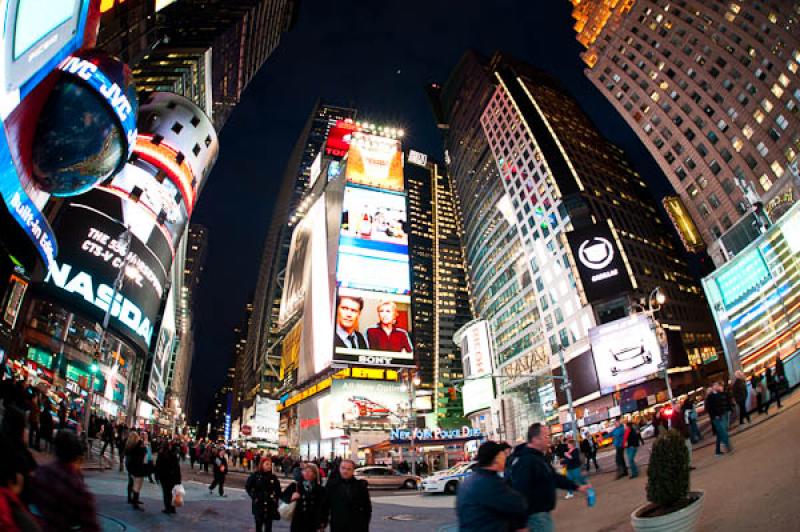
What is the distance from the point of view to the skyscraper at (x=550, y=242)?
64875 millimetres

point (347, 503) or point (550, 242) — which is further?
point (550, 242)

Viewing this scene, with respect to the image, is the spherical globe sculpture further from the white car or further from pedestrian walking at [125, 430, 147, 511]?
the white car

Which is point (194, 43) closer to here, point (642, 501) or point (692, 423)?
point (692, 423)

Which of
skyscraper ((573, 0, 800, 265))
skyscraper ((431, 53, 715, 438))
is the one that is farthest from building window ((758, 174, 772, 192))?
skyscraper ((431, 53, 715, 438))

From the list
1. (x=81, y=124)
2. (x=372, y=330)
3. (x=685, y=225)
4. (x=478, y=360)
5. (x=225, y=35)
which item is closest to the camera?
(x=81, y=124)

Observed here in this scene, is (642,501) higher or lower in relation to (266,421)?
lower

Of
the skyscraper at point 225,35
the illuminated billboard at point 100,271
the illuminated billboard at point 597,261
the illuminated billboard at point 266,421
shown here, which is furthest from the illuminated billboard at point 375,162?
the illuminated billboard at point 266,421

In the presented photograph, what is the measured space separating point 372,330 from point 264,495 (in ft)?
187

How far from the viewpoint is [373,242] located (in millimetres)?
70562

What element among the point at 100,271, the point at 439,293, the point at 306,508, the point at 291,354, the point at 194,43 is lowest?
the point at 306,508

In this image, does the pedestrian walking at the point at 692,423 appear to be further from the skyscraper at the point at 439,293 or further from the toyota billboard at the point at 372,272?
the skyscraper at the point at 439,293

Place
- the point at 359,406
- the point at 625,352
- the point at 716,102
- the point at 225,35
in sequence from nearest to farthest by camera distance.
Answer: the point at 625,352, the point at 716,102, the point at 359,406, the point at 225,35

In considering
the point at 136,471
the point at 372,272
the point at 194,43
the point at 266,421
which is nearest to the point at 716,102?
the point at 372,272

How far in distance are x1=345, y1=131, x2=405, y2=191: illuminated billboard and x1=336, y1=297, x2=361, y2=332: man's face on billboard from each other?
21551mm
